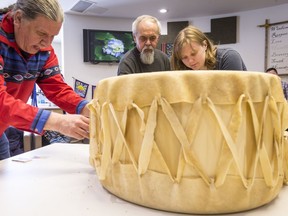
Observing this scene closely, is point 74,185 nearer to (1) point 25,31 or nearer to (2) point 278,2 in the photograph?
(1) point 25,31

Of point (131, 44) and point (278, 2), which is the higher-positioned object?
point (278, 2)

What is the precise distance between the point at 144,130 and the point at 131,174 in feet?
0.33

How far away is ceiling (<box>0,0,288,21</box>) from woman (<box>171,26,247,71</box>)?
254 cm

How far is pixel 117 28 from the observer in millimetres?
4809

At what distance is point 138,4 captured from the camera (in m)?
4.04

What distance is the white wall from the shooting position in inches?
166

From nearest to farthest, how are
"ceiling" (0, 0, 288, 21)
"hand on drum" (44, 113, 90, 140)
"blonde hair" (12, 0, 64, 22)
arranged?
1. "hand on drum" (44, 113, 90, 140)
2. "blonde hair" (12, 0, 64, 22)
3. "ceiling" (0, 0, 288, 21)

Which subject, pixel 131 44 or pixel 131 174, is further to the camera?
pixel 131 44

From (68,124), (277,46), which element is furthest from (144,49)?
(277,46)

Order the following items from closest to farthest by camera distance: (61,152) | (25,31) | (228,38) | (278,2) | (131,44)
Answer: (25,31) < (61,152) < (278,2) < (228,38) < (131,44)

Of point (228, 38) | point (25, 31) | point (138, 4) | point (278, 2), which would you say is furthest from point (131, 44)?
point (25, 31)

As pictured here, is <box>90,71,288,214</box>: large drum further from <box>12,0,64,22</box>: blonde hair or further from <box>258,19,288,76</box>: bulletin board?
<box>258,19,288,76</box>: bulletin board

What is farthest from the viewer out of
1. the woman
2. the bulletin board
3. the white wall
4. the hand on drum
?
the white wall

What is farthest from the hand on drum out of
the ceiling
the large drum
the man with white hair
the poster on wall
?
the poster on wall
